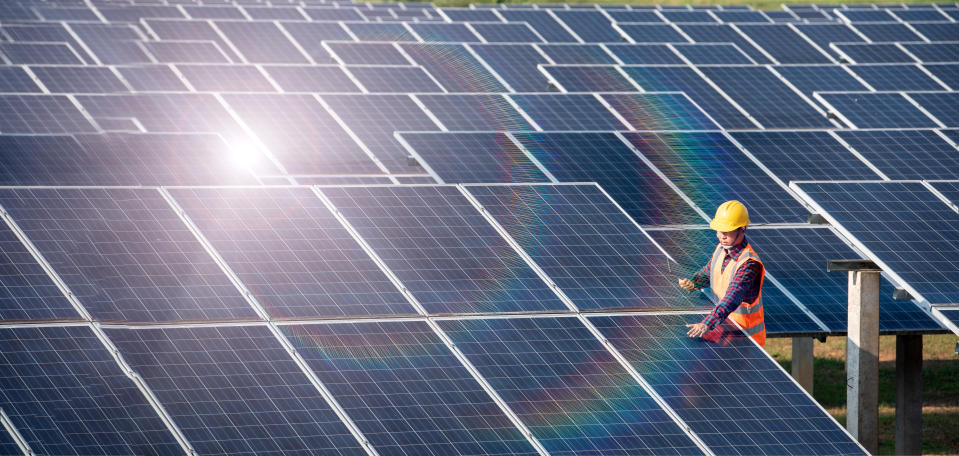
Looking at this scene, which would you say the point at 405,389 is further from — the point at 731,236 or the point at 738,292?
the point at 731,236

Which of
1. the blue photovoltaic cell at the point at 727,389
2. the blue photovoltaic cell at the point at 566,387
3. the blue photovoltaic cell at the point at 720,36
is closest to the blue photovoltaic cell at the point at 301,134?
the blue photovoltaic cell at the point at 566,387

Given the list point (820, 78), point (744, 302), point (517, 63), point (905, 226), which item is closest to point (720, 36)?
point (820, 78)

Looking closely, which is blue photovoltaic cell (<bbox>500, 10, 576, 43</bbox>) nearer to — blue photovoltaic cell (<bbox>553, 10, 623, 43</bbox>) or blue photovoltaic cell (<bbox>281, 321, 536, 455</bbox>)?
blue photovoltaic cell (<bbox>553, 10, 623, 43</bbox>)

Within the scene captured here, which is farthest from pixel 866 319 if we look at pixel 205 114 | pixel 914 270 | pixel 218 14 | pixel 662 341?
pixel 218 14

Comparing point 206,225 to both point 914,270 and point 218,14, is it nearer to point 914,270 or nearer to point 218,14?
point 914,270

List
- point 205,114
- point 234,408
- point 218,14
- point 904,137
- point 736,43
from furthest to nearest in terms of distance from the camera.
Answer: point 218,14 → point 736,43 → point 205,114 → point 904,137 → point 234,408

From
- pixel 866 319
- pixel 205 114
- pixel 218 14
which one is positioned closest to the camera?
pixel 866 319

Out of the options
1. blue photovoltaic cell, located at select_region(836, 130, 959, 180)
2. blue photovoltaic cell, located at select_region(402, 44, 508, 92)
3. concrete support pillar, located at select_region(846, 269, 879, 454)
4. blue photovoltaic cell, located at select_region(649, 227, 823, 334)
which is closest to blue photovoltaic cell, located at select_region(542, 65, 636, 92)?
blue photovoltaic cell, located at select_region(402, 44, 508, 92)
